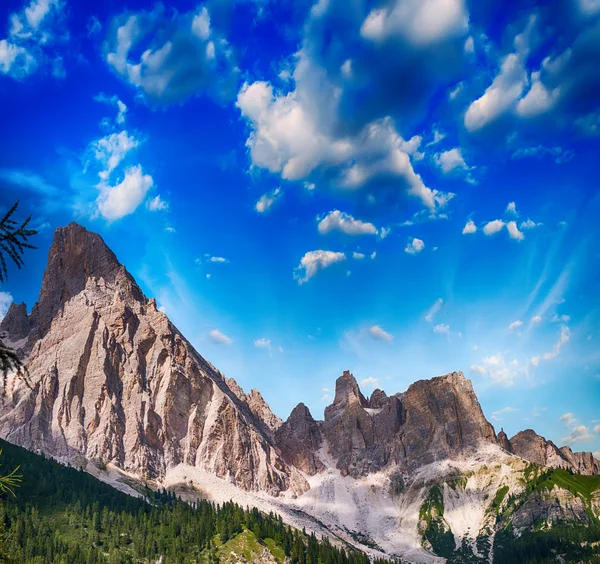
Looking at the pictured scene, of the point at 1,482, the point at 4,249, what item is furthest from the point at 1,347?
the point at 1,482

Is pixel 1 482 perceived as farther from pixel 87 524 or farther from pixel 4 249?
pixel 87 524

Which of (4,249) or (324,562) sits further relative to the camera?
(324,562)

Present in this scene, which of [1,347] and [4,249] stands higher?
[4,249]

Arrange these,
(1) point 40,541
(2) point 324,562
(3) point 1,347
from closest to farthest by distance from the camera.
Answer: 1. (3) point 1,347
2. (1) point 40,541
3. (2) point 324,562

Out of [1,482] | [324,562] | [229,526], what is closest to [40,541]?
[229,526]

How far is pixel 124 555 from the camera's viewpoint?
17462cm

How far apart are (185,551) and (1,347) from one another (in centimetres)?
17605

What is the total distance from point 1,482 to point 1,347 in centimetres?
495

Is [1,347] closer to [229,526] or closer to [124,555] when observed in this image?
[124,555]

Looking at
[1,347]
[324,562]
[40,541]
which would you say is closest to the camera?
[1,347]

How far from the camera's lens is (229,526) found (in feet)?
640

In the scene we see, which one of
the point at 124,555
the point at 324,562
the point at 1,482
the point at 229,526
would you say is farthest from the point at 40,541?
the point at 1,482

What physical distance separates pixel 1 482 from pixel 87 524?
19500 centimetres

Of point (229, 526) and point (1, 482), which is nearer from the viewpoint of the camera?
point (1, 482)
